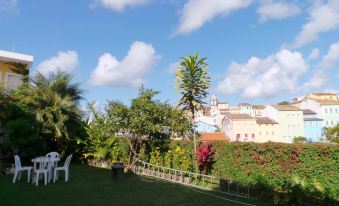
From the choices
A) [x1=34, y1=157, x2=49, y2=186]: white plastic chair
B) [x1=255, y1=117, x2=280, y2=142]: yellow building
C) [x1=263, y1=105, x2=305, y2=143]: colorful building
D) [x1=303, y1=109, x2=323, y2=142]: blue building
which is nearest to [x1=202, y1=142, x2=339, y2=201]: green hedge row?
[x1=34, y1=157, x2=49, y2=186]: white plastic chair

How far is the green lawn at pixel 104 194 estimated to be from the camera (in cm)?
967

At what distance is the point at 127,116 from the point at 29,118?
20.4 feet

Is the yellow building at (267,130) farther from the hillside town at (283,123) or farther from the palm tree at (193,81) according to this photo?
the palm tree at (193,81)

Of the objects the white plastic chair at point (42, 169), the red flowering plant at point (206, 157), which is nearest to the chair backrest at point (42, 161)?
the white plastic chair at point (42, 169)

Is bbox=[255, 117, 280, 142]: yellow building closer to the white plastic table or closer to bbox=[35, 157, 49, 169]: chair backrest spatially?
the white plastic table

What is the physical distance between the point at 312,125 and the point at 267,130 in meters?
14.3

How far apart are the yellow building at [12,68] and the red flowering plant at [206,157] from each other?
14.6 meters

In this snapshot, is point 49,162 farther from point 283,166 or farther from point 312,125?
point 312,125

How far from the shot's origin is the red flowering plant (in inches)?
597

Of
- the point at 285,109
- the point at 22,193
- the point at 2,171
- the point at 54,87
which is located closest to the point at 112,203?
the point at 22,193

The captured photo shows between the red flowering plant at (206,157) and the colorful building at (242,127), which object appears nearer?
the red flowering plant at (206,157)

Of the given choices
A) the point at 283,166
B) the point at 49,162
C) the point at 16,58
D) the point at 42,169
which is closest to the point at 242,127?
the point at 16,58

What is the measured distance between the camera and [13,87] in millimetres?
22719

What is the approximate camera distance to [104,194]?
35.9 ft
